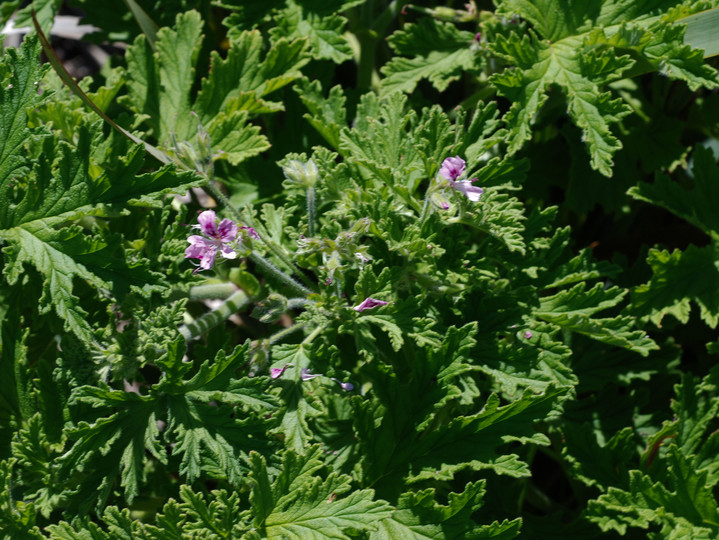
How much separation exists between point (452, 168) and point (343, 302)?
51 cm

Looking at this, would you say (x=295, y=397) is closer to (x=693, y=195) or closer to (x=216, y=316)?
(x=216, y=316)

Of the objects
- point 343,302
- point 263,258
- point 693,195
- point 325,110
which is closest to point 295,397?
point 343,302

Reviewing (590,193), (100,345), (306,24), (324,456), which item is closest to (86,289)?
(100,345)

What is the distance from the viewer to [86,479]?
2301 millimetres

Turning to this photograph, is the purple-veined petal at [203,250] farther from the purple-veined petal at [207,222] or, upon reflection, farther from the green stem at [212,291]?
the green stem at [212,291]

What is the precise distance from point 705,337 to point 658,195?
0.74 meters

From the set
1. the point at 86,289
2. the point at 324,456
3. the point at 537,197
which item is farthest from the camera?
the point at 537,197

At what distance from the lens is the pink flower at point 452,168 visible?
2110mm

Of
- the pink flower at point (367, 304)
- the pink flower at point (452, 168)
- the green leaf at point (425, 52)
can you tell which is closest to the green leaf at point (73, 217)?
the pink flower at point (367, 304)

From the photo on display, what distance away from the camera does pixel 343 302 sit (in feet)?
7.34

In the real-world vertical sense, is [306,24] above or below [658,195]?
above

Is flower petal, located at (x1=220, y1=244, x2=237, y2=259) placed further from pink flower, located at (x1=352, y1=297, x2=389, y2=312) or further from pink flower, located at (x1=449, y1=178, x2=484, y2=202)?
pink flower, located at (x1=449, y1=178, x2=484, y2=202)

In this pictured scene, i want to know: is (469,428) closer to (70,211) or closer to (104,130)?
(70,211)

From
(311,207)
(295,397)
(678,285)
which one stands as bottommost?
(295,397)
